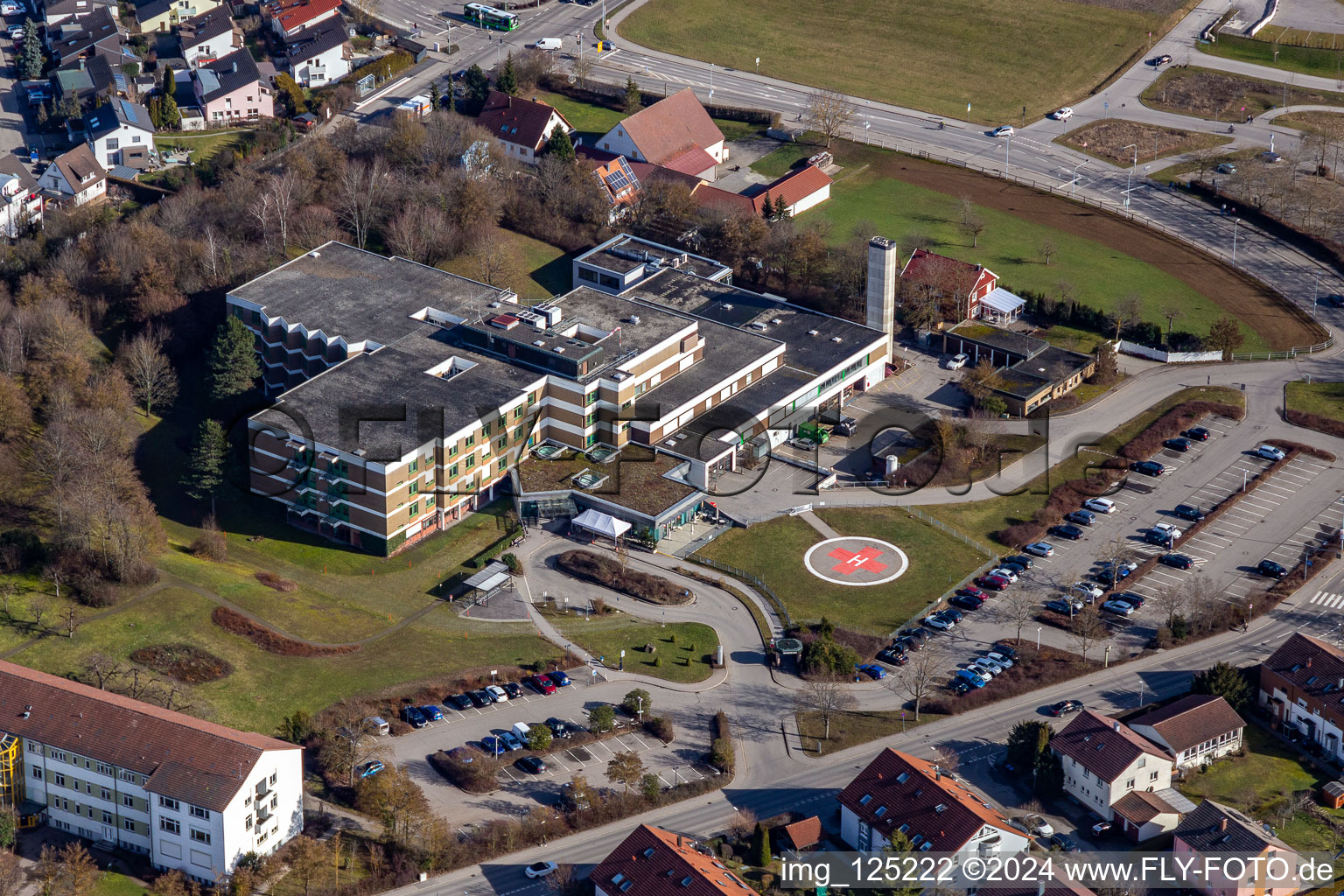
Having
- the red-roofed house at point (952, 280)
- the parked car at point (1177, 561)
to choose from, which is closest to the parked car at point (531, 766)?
the parked car at point (1177, 561)

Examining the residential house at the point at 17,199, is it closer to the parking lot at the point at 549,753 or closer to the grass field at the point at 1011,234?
the grass field at the point at 1011,234

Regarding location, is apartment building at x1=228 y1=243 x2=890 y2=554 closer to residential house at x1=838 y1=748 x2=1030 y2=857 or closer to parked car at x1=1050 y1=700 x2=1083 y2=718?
parked car at x1=1050 y1=700 x2=1083 y2=718

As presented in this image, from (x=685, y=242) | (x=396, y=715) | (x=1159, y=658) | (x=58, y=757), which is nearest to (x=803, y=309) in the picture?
(x=685, y=242)

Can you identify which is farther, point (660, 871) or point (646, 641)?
point (646, 641)

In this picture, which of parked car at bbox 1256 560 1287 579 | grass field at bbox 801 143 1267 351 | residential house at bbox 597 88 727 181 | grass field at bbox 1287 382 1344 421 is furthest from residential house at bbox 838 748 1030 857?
residential house at bbox 597 88 727 181

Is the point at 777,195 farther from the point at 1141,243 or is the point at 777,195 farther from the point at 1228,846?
the point at 1228,846

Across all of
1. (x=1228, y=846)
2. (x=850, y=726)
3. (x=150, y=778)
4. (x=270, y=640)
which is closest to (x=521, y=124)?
(x=270, y=640)
